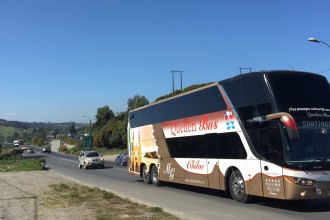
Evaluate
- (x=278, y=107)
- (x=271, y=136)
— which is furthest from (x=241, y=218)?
(x=278, y=107)

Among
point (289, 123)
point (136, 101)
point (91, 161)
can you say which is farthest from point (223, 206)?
point (136, 101)

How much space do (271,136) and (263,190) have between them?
1.54m

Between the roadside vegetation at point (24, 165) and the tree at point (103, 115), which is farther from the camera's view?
the tree at point (103, 115)

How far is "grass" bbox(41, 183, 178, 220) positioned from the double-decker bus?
2.92 meters

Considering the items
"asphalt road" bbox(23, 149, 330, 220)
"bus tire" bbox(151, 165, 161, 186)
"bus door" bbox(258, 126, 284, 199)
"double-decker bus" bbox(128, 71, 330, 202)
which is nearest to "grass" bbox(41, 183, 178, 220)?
"asphalt road" bbox(23, 149, 330, 220)

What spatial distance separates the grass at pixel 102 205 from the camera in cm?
1071

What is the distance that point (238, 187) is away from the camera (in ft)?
42.9

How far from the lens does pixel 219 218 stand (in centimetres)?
1052

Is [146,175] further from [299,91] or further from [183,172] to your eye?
[299,91]

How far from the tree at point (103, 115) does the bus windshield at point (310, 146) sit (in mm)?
111442

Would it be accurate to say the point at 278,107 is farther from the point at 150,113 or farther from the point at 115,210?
the point at 150,113

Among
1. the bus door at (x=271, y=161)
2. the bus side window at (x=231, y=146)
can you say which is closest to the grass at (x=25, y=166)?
the bus side window at (x=231, y=146)

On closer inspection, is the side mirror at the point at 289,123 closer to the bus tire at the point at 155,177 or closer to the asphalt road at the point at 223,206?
the asphalt road at the point at 223,206

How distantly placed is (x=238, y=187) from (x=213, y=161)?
159 cm
